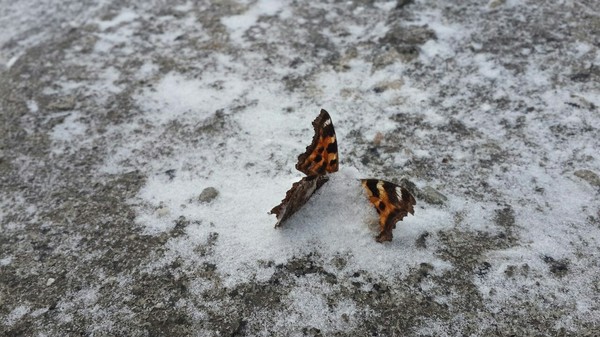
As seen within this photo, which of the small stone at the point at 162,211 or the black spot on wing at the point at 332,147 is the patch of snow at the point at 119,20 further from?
the black spot on wing at the point at 332,147

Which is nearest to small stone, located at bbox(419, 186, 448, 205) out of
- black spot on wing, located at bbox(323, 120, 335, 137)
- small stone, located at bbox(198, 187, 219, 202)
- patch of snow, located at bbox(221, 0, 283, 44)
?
black spot on wing, located at bbox(323, 120, 335, 137)

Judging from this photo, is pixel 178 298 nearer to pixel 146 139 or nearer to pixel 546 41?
pixel 146 139

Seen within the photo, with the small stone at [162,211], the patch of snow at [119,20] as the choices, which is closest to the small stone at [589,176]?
the small stone at [162,211]

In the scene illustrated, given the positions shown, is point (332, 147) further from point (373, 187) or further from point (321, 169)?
point (373, 187)

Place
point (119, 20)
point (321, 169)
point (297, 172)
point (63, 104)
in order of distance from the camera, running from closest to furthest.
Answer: point (321, 169) → point (297, 172) → point (63, 104) → point (119, 20)

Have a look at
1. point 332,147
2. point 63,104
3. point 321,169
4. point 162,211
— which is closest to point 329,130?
point 332,147
